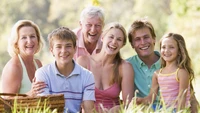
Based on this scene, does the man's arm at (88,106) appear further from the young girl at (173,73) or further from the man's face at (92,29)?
the man's face at (92,29)

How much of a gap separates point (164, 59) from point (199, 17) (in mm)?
10570

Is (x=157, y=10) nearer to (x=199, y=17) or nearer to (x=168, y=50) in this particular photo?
(x=199, y=17)

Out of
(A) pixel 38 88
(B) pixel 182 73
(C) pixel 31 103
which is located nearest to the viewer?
(C) pixel 31 103

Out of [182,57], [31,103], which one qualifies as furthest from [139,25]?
[31,103]

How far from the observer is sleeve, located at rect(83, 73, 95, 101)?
4.78 meters

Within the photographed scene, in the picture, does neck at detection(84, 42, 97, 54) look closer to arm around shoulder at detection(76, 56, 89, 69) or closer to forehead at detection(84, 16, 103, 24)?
forehead at detection(84, 16, 103, 24)

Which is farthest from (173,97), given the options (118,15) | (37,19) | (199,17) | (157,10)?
(37,19)

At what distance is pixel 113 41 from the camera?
5203 millimetres

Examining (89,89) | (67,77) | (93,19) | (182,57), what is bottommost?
(89,89)

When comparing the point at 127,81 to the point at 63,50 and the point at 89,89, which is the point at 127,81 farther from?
the point at 63,50

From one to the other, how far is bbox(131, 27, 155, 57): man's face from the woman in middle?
9.2 inches

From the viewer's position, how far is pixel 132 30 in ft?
18.2

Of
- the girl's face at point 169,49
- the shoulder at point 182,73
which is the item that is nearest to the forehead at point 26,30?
the girl's face at point 169,49

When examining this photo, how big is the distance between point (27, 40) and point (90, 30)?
0.70 meters
